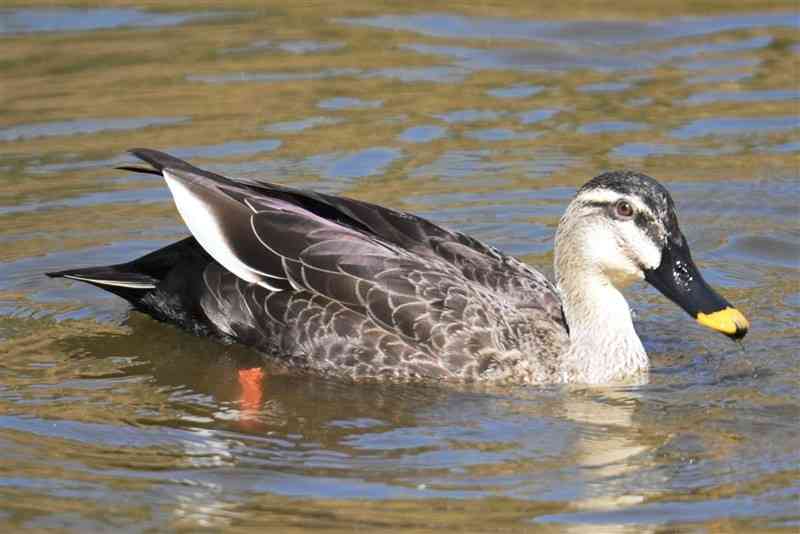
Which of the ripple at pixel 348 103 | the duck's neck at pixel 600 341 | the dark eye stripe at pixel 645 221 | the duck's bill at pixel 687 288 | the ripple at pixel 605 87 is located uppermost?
the ripple at pixel 605 87

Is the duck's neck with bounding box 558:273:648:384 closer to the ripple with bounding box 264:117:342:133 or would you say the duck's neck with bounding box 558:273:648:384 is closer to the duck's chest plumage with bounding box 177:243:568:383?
the duck's chest plumage with bounding box 177:243:568:383

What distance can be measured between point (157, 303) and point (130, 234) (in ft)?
4.84

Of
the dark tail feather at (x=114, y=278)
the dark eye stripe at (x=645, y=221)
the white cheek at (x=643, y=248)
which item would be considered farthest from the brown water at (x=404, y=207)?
the dark eye stripe at (x=645, y=221)

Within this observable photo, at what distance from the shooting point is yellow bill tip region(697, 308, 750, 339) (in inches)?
334

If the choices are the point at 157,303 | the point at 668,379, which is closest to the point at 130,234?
the point at 157,303

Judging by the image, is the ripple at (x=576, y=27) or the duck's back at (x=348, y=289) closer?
the duck's back at (x=348, y=289)

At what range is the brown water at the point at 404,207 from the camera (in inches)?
295

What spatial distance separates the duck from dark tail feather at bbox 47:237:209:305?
18 centimetres

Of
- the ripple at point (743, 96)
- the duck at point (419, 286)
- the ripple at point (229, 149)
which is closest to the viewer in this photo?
the duck at point (419, 286)

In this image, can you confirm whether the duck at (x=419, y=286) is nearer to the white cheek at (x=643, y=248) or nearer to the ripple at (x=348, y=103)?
the white cheek at (x=643, y=248)

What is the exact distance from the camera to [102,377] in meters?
9.16

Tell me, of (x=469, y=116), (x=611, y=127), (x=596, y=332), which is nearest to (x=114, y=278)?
(x=596, y=332)

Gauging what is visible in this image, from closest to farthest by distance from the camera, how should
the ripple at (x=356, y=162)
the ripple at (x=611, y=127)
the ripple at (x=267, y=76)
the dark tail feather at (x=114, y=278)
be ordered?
1. the dark tail feather at (x=114, y=278)
2. the ripple at (x=356, y=162)
3. the ripple at (x=611, y=127)
4. the ripple at (x=267, y=76)

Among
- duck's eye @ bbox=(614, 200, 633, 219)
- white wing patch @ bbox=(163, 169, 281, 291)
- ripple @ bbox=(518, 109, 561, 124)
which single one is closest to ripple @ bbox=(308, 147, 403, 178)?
A: ripple @ bbox=(518, 109, 561, 124)
